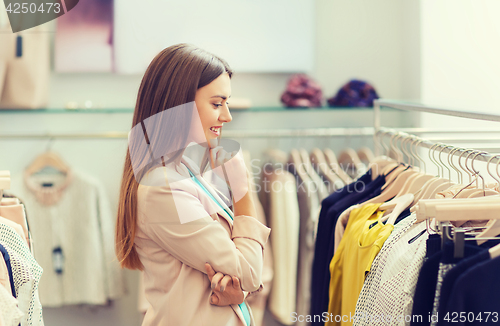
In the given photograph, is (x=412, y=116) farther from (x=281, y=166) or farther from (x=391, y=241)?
(x=391, y=241)

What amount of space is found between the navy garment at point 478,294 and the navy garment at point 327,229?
23.3 inches

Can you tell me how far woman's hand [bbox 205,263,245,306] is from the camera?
0.89m

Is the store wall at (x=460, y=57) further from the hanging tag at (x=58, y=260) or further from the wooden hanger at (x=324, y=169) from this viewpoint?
the hanging tag at (x=58, y=260)

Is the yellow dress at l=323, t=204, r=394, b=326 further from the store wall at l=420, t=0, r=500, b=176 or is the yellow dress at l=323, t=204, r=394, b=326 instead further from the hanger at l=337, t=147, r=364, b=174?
the store wall at l=420, t=0, r=500, b=176

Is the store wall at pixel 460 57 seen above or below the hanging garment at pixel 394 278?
above

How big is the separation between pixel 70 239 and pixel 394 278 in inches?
61.0

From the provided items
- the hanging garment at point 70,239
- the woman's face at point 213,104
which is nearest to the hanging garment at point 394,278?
the woman's face at point 213,104

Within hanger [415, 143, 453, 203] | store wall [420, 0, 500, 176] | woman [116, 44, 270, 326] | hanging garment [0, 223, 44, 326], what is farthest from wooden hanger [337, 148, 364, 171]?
hanging garment [0, 223, 44, 326]

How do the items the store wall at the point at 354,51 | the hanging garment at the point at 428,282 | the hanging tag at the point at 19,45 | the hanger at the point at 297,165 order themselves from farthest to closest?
the store wall at the point at 354,51, the hanging tag at the point at 19,45, the hanger at the point at 297,165, the hanging garment at the point at 428,282

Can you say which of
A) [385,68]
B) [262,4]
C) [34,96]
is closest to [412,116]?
[385,68]

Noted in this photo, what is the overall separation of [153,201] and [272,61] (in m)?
1.55

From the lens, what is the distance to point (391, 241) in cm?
95

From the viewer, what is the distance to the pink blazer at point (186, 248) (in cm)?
90

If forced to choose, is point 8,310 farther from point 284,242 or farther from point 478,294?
point 284,242
